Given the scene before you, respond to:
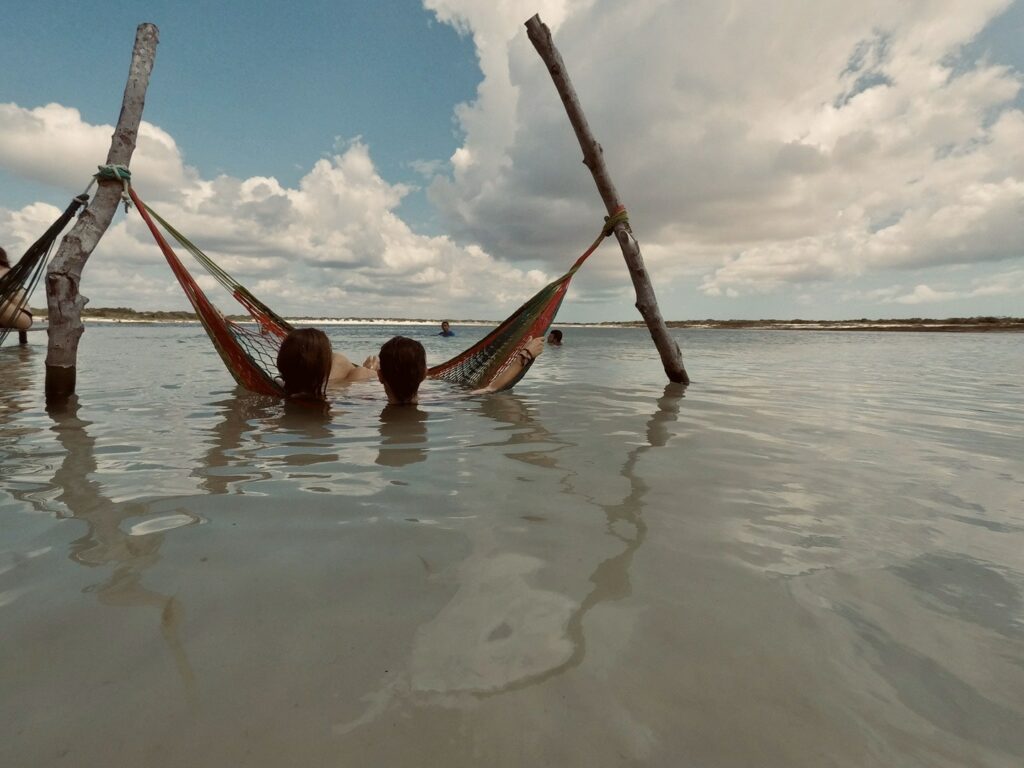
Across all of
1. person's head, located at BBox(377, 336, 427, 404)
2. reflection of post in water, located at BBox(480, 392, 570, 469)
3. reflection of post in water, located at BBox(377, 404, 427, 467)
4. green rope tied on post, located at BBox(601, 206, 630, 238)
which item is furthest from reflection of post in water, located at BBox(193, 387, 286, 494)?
green rope tied on post, located at BBox(601, 206, 630, 238)

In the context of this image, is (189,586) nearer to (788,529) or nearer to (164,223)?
(788,529)

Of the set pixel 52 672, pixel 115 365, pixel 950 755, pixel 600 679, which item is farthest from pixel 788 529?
pixel 115 365

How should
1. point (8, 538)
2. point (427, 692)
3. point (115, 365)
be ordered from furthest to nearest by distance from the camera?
point (115, 365) → point (8, 538) → point (427, 692)

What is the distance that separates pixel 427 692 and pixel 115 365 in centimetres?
1092

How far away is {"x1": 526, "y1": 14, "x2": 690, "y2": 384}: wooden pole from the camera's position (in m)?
5.96

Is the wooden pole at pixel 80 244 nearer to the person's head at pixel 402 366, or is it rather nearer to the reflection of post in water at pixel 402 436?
the person's head at pixel 402 366

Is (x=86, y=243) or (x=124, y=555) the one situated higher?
(x=86, y=243)

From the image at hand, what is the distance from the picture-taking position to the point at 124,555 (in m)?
1.68

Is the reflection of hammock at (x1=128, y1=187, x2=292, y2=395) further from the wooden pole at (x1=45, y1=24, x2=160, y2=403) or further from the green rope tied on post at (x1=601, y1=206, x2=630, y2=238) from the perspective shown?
the green rope tied on post at (x1=601, y1=206, x2=630, y2=238)

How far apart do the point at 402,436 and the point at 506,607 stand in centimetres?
239

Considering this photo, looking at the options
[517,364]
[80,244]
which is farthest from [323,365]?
[80,244]

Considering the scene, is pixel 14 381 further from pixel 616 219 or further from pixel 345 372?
pixel 616 219

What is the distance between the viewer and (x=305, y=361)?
180 inches

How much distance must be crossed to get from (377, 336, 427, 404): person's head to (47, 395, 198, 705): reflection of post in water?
2.40 m
